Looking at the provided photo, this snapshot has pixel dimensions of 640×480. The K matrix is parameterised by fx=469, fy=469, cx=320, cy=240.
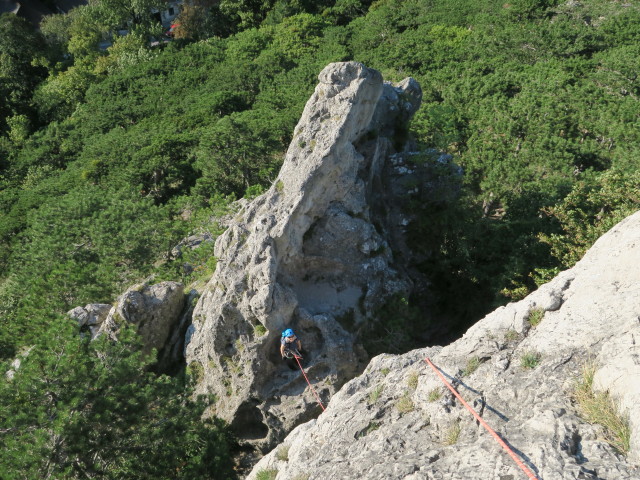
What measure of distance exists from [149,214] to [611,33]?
50712 mm

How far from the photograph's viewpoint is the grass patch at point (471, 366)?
8.71m

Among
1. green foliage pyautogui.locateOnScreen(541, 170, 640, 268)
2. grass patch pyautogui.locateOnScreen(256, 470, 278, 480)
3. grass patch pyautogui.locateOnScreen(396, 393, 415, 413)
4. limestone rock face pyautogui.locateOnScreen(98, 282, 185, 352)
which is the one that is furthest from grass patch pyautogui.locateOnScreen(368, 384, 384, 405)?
green foliage pyautogui.locateOnScreen(541, 170, 640, 268)

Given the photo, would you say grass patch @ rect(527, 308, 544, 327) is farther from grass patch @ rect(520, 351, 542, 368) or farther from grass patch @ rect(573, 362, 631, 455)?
grass patch @ rect(573, 362, 631, 455)

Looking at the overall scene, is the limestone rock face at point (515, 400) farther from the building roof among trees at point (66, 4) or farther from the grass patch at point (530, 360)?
the building roof among trees at point (66, 4)

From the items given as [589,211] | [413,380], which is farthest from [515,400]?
[589,211]

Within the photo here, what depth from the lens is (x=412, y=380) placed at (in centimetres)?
936

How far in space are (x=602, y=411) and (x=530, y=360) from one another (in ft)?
5.04

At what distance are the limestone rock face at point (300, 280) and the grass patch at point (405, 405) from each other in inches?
303

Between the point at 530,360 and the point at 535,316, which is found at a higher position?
the point at 530,360

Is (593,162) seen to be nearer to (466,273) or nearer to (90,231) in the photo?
(466,273)

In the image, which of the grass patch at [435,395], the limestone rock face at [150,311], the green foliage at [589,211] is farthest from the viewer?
the green foliage at [589,211]

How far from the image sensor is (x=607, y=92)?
38812 millimetres

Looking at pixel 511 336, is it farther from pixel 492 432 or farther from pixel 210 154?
pixel 210 154

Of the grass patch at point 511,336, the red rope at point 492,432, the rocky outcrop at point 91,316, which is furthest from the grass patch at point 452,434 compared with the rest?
the rocky outcrop at point 91,316
